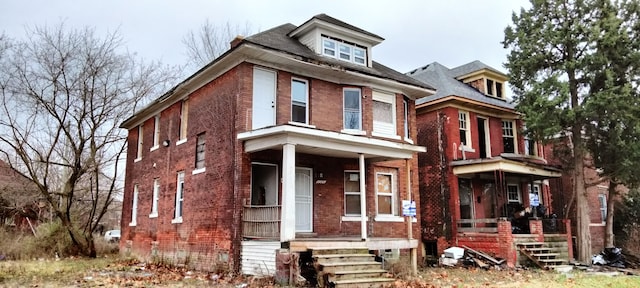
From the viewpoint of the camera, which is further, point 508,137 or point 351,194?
point 508,137

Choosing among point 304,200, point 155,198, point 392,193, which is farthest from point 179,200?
point 392,193

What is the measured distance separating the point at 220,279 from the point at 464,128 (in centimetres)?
1230

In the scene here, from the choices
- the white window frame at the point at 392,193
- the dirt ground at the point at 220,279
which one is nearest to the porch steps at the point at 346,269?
the dirt ground at the point at 220,279

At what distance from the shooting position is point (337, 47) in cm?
1675

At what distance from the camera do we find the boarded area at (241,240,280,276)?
11.7m

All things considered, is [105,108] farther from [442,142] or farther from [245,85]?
[442,142]

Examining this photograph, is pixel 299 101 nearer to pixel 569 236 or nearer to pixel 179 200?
pixel 179 200

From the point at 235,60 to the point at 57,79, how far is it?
10472 mm

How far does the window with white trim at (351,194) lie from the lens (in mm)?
15602

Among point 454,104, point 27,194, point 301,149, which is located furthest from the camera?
point 27,194

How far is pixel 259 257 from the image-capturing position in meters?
12.2

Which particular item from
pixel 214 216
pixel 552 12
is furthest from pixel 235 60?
pixel 552 12

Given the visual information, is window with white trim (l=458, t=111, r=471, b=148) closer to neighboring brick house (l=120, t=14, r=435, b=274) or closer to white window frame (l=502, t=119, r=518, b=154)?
white window frame (l=502, t=119, r=518, b=154)

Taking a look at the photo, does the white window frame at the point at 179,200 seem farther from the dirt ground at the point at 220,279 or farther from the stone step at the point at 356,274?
the stone step at the point at 356,274
